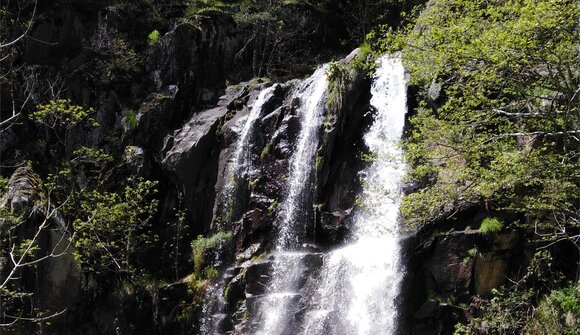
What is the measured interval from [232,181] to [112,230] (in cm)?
376

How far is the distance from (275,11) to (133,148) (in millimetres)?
8715

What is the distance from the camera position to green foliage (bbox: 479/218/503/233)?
36.3 ft

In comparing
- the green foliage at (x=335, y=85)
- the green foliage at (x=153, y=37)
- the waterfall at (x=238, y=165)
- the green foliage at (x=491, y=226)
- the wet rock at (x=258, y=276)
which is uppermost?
the green foliage at (x=153, y=37)

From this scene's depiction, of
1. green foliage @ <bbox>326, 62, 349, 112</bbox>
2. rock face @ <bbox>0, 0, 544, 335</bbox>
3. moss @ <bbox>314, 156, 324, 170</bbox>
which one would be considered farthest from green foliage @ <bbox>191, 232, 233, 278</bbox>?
green foliage @ <bbox>326, 62, 349, 112</bbox>

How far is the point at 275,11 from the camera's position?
21.9 meters

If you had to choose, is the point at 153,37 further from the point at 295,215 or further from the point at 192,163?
the point at 295,215

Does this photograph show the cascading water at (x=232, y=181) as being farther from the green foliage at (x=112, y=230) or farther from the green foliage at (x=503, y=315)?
the green foliage at (x=503, y=315)

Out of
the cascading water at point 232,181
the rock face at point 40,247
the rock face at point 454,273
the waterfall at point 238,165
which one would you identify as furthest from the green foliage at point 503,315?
the rock face at point 40,247

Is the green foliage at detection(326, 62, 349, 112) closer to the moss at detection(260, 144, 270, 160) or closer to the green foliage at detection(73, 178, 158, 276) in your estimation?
the moss at detection(260, 144, 270, 160)

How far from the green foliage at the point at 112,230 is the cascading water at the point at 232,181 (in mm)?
2184

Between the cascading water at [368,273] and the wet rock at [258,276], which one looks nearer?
the cascading water at [368,273]

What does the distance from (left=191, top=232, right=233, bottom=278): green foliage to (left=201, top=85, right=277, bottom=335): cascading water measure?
0.30m

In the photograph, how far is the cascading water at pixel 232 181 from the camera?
1421 cm

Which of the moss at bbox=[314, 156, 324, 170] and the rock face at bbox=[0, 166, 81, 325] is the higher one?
the moss at bbox=[314, 156, 324, 170]
